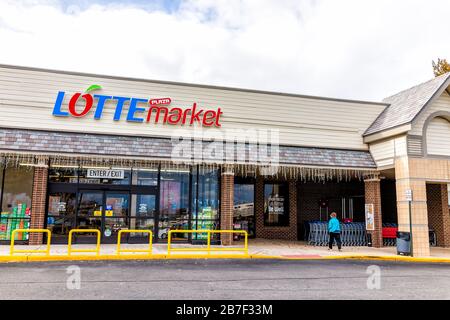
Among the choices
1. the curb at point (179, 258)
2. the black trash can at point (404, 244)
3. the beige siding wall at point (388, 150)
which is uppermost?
the beige siding wall at point (388, 150)

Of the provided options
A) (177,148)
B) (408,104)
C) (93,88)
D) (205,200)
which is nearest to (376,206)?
(408,104)

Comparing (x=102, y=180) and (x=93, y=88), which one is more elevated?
(x=93, y=88)

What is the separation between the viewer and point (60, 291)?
28.2ft

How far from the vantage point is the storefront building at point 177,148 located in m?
16.2

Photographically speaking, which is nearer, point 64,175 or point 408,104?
point 64,175

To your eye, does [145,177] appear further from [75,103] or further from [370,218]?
[370,218]

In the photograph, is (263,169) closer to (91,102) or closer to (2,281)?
(91,102)

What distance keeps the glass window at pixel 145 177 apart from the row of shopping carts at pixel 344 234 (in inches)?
304

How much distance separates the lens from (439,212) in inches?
818

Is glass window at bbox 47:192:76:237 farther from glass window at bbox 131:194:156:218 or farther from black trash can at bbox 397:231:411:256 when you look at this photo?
black trash can at bbox 397:231:411:256

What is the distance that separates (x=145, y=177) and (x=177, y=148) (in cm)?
193

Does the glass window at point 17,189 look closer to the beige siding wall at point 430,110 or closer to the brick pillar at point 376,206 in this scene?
the brick pillar at point 376,206

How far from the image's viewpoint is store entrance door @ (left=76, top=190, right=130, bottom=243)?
1684cm

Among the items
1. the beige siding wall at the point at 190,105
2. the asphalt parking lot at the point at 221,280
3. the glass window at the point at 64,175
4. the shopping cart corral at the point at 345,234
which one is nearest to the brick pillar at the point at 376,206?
the shopping cart corral at the point at 345,234
